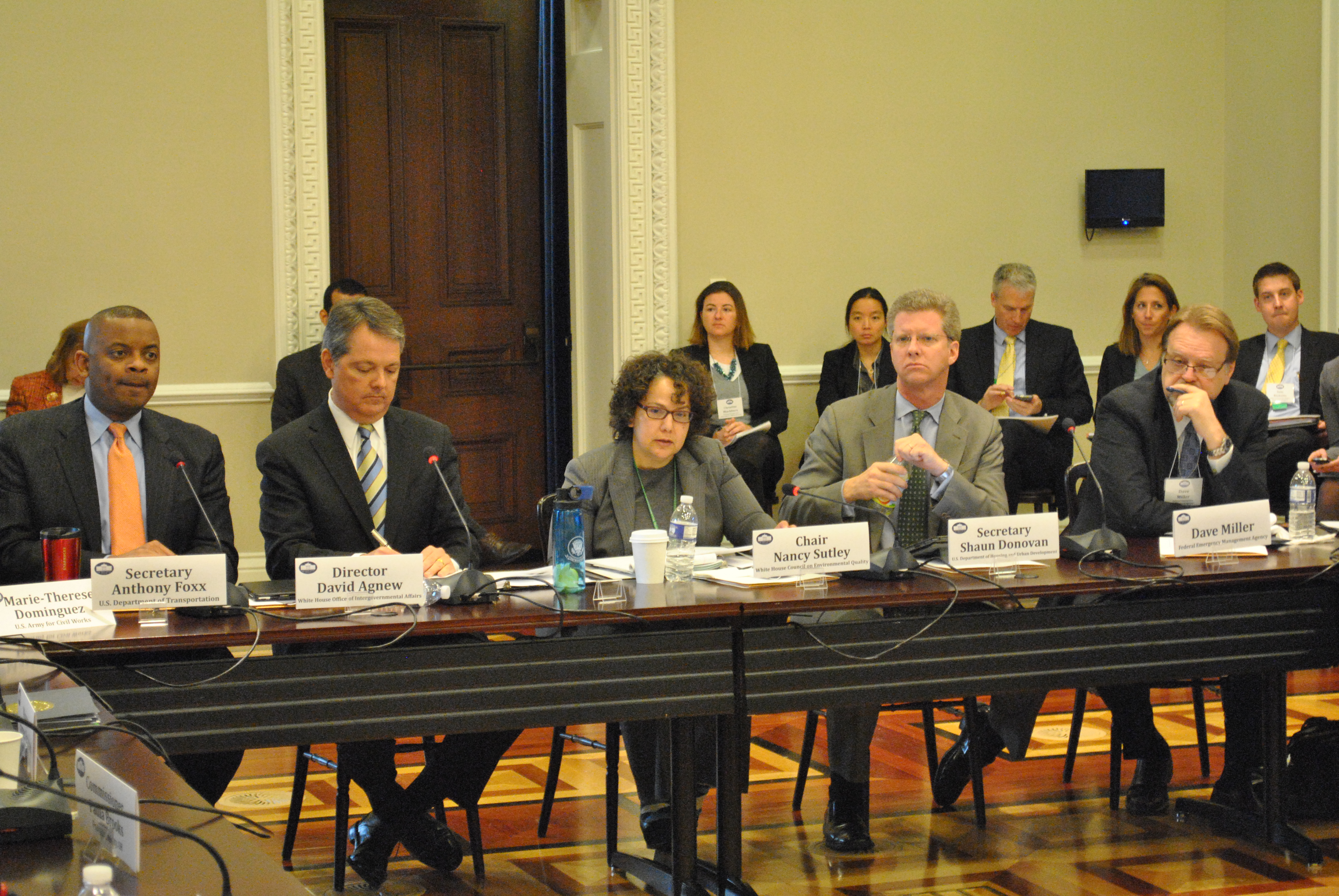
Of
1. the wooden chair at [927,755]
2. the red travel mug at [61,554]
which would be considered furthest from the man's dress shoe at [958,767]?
the red travel mug at [61,554]

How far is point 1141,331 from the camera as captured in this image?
564cm

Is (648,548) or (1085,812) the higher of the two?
(648,548)

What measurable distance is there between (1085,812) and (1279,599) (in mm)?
778

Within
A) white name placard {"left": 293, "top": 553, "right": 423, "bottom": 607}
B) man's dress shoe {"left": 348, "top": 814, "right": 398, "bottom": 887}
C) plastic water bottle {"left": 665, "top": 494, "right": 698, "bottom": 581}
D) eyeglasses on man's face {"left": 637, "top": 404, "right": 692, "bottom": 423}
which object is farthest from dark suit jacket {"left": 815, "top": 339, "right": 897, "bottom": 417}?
white name placard {"left": 293, "top": 553, "right": 423, "bottom": 607}

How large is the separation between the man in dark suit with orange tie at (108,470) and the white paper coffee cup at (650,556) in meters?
0.95

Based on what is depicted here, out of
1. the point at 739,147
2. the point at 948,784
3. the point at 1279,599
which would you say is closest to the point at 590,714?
the point at 948,784

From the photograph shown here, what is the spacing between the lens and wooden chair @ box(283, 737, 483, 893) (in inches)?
110

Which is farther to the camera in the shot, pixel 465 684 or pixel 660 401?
pixel 660 401

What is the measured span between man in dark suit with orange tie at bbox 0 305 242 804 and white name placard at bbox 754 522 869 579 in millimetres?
1199

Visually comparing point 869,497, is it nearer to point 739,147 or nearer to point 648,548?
point 648,548

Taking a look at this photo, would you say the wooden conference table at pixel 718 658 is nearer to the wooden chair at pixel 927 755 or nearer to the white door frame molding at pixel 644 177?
the wooden chair at pixel 927 755

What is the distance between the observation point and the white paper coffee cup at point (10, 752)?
1.44 meters

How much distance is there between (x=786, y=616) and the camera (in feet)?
8.79

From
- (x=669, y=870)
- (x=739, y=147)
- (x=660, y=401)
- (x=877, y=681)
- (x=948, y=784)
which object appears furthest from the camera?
(x=739, y=147)
